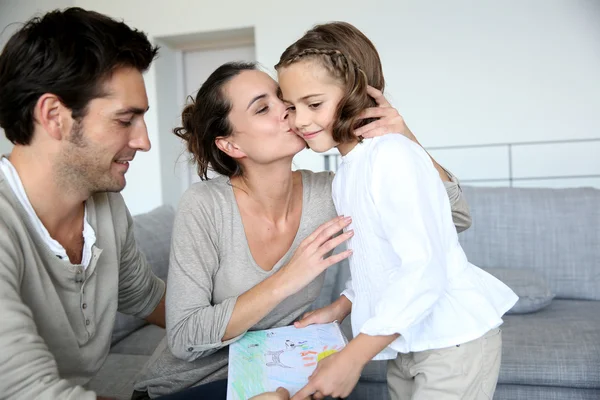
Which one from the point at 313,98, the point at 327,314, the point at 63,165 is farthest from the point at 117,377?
the point at 313,98

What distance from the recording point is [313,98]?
1340 millimetres

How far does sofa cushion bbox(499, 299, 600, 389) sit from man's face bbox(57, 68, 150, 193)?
5.02ft

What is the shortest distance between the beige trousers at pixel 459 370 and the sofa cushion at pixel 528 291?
121cm

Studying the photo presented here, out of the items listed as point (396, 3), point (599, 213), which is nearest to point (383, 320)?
point (599, 213)

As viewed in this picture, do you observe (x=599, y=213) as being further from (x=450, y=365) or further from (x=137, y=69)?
(x=137, y=69)

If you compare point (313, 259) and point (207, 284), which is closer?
point (313, 259)

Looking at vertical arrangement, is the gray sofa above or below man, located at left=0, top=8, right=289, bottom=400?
below

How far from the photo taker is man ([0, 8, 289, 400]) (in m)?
1.15

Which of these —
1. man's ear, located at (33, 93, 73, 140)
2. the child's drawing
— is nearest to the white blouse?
the child's drawing

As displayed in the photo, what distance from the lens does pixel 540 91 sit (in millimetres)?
4703

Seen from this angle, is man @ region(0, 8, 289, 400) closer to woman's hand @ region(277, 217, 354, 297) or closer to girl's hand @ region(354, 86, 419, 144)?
woman's hand @ region(277, 217, 354, 297)

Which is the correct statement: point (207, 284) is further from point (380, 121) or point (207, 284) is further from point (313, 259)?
point (380, 121)

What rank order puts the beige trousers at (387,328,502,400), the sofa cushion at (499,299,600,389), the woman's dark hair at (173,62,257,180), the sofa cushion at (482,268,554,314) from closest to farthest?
the beige trousers at (387,328,502,400)
the woman's dark hair at (173,62,257,180)
the sofa cushion at (499,299,600,389)
the sofa cushion at (482,268,554,314)

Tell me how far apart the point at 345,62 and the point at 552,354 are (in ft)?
4.60
